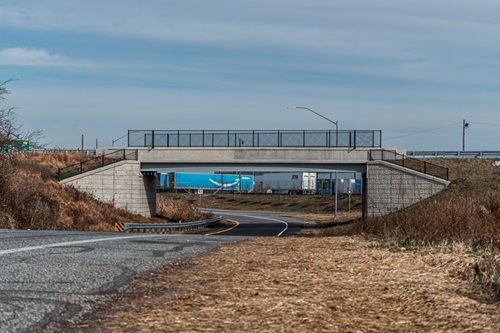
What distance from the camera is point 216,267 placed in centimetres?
946

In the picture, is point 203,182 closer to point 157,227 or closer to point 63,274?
point 157,227

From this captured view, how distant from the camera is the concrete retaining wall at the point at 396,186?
52.3m

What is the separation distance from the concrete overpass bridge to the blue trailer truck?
5604 cm

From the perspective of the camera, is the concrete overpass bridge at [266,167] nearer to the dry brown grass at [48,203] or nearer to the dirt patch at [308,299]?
the dry brown grass at [48,203]

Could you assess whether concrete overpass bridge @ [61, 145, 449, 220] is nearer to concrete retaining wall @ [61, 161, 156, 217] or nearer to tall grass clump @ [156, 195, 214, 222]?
concrete retaining wall @ [61, 161, 156, 217]

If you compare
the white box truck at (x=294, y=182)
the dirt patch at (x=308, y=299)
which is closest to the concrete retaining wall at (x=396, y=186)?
the dirt patch at (x=308, y=299)

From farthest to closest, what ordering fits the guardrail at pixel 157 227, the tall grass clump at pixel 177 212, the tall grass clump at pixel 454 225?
the tall grass clump at pixel 177 212
the guardrail at pixel 157 227
the tall grass clump at pixel 454 225

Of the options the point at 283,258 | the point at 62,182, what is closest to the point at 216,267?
the point at 283,258

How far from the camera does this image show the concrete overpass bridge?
52.4 metres

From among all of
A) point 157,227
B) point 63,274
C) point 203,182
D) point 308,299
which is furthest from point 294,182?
point 308,299

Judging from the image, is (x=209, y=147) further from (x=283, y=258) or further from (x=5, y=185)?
(x=283, y=258)

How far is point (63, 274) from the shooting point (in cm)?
829

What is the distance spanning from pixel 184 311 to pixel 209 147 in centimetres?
4877

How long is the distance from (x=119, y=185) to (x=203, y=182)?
2543 inches
